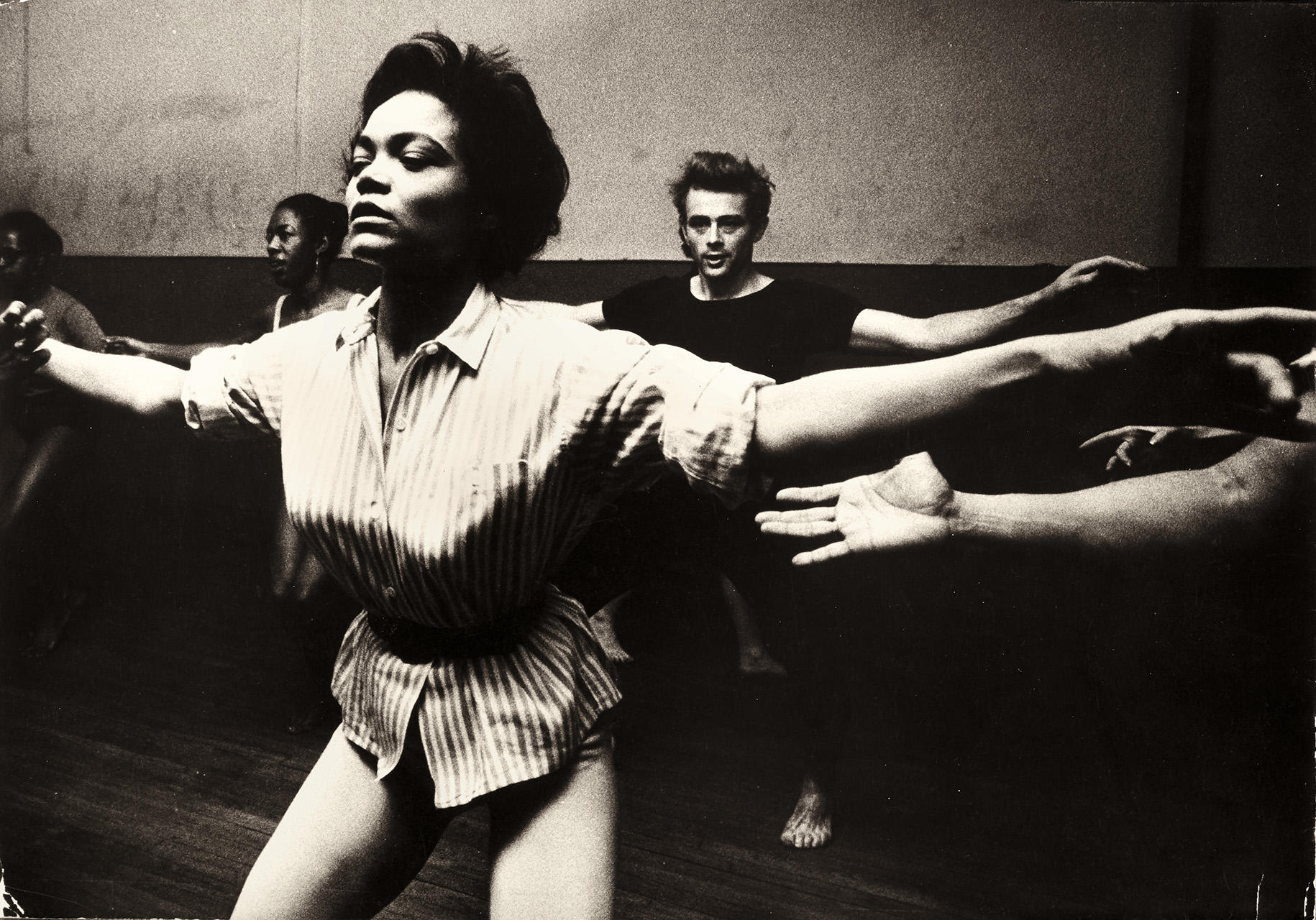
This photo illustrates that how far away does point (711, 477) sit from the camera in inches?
58.0

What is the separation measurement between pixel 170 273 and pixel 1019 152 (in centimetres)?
199

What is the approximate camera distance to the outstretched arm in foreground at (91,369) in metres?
1.94

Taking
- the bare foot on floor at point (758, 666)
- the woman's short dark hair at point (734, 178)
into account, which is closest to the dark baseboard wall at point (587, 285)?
the woman's short dark hair at point (734, 178)

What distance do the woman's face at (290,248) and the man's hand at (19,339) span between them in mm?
546

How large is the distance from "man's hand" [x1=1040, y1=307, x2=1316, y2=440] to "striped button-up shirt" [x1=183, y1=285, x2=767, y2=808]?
611 mm

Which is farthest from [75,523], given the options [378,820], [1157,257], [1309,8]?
[1309,8]

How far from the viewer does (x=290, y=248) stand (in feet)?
7.79

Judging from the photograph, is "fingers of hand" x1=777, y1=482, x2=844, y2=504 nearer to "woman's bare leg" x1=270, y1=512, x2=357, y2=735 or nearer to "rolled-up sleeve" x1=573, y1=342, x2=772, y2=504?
"rolled-up sleeve" x1=573, y1=342, x2=772, y2=504

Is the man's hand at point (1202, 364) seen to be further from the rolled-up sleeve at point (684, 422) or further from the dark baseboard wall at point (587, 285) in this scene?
the rolled-up sleeve at point (684, 422)

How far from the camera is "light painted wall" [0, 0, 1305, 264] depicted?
2.00 m

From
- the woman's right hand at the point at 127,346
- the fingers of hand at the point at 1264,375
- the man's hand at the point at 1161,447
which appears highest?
the fingers of hand at the point at 1264,375

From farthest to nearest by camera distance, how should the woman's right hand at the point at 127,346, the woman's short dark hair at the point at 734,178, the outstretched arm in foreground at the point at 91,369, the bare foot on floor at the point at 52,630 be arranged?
the bare foot on floor at the point at 52,630, the woman's right hand at the point at 127,346, the woman's short dark hair at the point at 734,178, the outstretched arm in foreground at the point at 91,369

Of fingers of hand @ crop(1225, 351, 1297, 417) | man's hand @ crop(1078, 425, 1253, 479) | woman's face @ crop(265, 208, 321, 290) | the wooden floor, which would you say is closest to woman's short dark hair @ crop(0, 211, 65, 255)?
woman's face @ crop(265, 208, 321, 290)

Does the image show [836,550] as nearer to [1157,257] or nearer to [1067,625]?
[1067,625]
